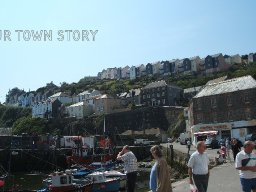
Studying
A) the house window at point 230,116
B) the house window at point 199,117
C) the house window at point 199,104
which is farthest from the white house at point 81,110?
the house window at point 230,116

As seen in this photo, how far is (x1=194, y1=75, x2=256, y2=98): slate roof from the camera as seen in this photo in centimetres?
5694

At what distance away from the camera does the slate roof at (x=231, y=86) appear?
2242 inches

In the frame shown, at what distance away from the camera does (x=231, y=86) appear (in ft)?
194

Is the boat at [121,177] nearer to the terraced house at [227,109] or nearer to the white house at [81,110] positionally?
the terraced house at [227,109]

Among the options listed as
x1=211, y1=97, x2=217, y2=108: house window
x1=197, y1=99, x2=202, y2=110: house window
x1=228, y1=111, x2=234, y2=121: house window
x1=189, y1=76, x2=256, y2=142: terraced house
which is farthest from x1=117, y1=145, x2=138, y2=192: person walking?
x1=197, y1=99, x2=202, y2=110: house window

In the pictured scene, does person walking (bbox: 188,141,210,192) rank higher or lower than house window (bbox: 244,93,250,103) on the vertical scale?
lower

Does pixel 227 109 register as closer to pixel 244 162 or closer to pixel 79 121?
pixel 244 162

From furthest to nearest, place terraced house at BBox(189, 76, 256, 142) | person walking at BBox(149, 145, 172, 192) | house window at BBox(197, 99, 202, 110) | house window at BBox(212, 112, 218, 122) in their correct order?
house window at BBox(197, 99, 202, 110), house window at BBox(212, 112, 218, 122), terraced house at BBox(189, 76, 256, 142), person walking at BBox(149, 145, 172, 192)

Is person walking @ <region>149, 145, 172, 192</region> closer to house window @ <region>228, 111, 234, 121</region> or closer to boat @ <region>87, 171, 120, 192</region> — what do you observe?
boat @ <region>87, 171, 120, 192</region>

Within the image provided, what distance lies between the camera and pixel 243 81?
58094 millimetres

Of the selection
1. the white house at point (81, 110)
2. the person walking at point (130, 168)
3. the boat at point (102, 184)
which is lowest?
the boat at point (102, 184)

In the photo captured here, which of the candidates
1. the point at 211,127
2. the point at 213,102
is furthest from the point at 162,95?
the point at 213,102

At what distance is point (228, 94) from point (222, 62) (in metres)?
101

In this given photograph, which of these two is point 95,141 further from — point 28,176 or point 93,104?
point 93,104
